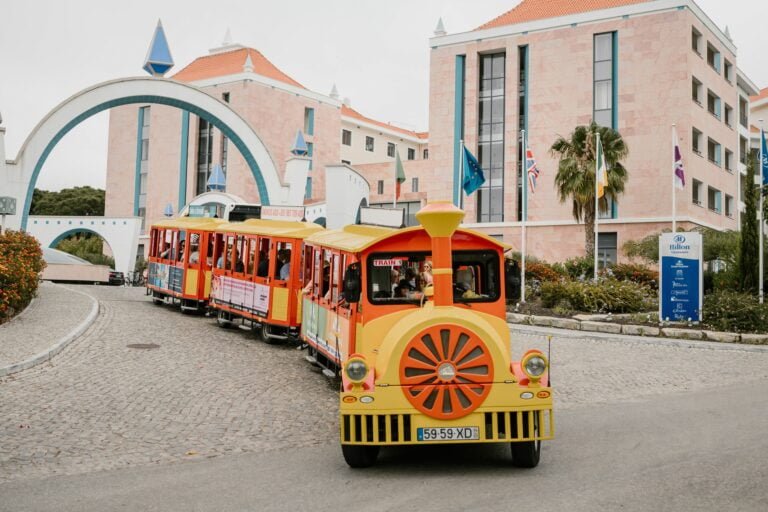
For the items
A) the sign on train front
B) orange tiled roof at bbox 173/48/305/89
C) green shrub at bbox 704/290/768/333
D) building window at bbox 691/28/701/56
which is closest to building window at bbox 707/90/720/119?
building window at bbox 691/28/701/56

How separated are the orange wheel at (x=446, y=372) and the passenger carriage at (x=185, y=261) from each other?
15.1 m

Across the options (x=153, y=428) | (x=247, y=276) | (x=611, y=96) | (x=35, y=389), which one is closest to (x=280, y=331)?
(x=247, y=276)

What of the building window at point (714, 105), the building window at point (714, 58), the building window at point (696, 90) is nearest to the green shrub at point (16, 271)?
the building window at point (696, 90)

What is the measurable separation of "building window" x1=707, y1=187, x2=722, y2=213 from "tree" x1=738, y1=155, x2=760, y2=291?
2486 centimetres

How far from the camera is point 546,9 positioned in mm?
47188

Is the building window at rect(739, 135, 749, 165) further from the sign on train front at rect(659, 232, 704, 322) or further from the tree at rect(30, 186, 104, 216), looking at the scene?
the tree at rect(30, 186, 104, 216)

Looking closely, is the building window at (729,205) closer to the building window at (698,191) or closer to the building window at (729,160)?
the building window at (729,160)

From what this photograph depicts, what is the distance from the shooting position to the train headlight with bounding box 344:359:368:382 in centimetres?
718

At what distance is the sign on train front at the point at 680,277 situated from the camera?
19797mm

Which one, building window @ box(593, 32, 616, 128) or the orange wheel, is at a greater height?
building window @ box(593, 32, 616, 128)

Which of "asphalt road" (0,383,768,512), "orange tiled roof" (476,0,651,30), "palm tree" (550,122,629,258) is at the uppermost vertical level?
"orange tiled roof" (476,0,651,30)

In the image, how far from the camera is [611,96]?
43375mm

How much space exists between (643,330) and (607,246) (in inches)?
946

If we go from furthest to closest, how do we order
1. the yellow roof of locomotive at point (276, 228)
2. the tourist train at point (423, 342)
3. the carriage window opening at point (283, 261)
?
the carriage window opening at point (283, 261) < the yellow roof of locomotive at point (276, 228) < the tourist train at point (423, 342)
